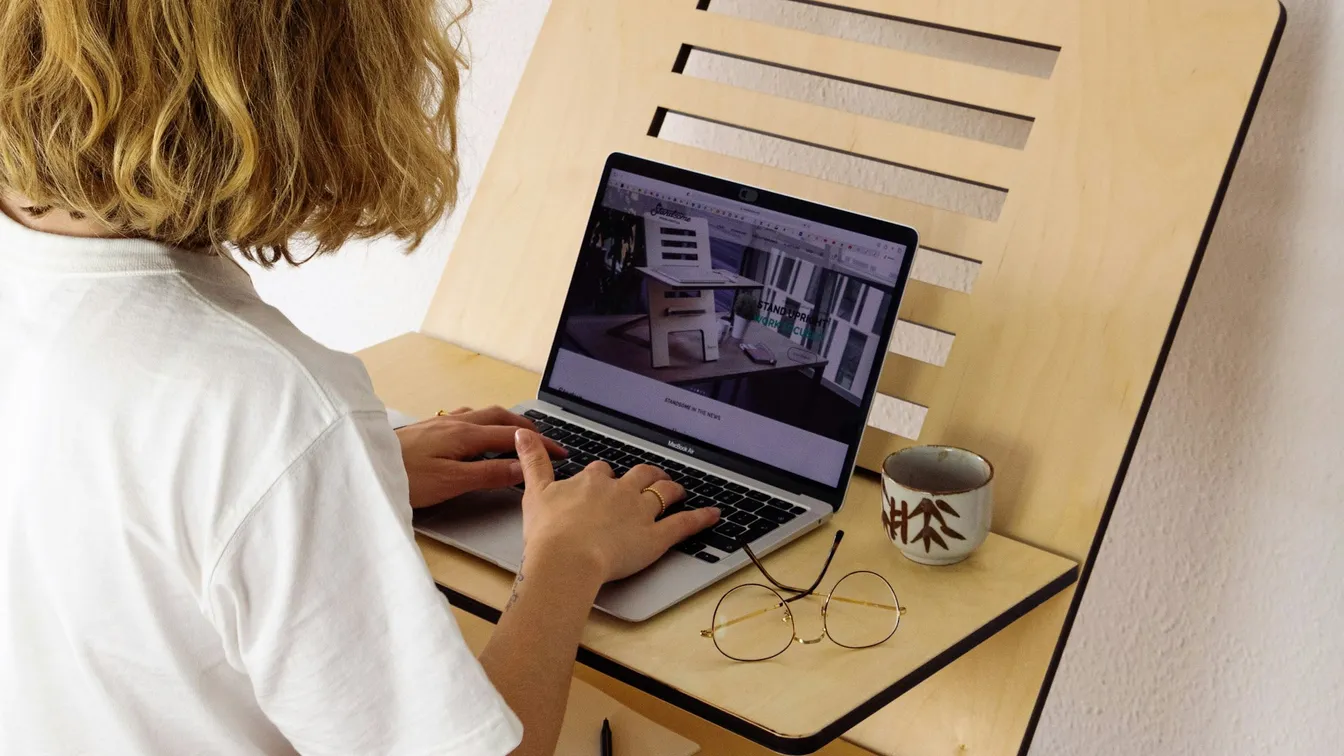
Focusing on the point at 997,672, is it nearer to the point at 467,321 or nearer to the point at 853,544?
the point at 853,544

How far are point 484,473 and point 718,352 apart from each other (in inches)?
8.3

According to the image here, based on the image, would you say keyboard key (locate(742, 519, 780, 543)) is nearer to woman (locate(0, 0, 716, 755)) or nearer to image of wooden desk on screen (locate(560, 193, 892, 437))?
image of wooden desk on screen (locate(560, 193, 892, 437))

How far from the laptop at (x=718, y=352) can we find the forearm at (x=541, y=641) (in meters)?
0.10

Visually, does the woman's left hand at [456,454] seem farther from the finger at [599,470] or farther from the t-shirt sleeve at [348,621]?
the t-shirt sleeve at [348,621]

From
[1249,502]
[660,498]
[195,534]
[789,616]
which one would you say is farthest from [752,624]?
[1249,502]

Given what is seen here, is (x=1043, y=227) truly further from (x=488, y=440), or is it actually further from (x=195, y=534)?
(x=195, y=534)

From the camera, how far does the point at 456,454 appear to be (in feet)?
3.07

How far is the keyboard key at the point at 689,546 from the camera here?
872 millimetres

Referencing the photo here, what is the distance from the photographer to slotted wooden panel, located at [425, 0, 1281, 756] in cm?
94

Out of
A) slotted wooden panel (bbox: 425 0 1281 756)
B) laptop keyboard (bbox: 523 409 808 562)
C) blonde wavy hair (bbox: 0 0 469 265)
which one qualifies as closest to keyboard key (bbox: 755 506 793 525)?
laptop keyboard (bbox: 523 409 808 562)

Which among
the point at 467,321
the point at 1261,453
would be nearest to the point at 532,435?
the point at 467,321

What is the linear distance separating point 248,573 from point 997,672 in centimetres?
56

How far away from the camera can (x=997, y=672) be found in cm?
93

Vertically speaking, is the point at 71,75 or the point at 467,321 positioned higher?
the point at 71,75
